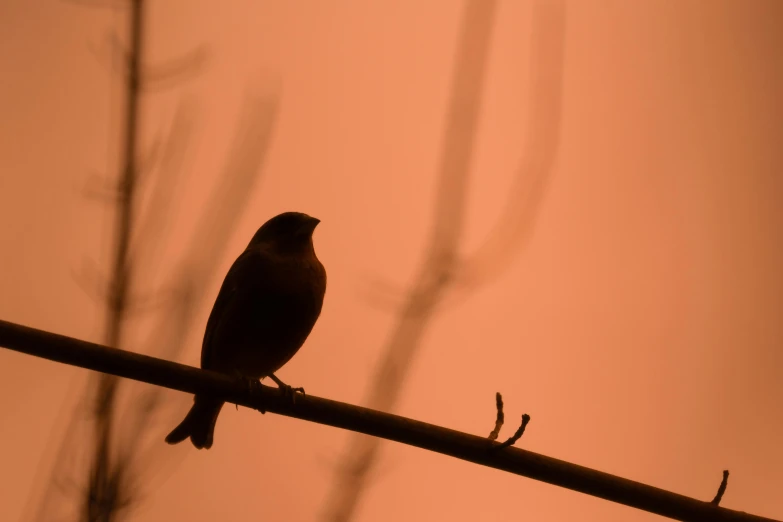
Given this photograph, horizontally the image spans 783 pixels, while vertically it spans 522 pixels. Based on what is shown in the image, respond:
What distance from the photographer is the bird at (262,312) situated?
301 cm

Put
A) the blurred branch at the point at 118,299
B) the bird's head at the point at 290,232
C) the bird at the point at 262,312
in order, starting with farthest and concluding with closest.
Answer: the bird's head at the point at 290,232 → the bird at the point at 262,312 → the blurred branch at the point at 118,299

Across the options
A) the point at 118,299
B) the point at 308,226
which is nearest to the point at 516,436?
the point at 118,299

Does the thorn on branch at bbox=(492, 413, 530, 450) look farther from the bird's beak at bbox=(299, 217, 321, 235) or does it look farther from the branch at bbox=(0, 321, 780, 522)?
the bird's beak at bbox=(299, 217, 321, 235)

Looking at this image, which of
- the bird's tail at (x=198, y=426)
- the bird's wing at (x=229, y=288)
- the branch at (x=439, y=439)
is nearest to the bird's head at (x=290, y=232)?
the bird's wing at (x=229, y=288)

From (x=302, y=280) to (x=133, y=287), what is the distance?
955mm

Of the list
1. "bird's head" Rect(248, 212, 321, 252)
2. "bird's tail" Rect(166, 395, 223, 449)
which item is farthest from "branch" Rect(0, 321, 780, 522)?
"bird's head" Rect(248, 212, 321, 252)

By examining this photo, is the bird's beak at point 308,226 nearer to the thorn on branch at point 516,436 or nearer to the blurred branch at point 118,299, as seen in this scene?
the blurred branch at point 118,299

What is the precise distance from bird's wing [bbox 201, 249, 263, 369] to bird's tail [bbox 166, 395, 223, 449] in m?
0.22

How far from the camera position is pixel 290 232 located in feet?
10.7

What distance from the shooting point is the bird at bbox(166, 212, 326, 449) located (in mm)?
3008

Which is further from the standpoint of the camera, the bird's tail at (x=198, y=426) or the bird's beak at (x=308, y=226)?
the bird's beak at (x=308, y=226)

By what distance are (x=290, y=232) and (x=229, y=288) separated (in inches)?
12.6

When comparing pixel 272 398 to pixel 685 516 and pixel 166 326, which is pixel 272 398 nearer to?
pixel 166 326

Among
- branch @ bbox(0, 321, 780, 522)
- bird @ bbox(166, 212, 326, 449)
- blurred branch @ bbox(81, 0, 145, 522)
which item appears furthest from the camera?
bird @ bbox(166, 212, 326, 449)
